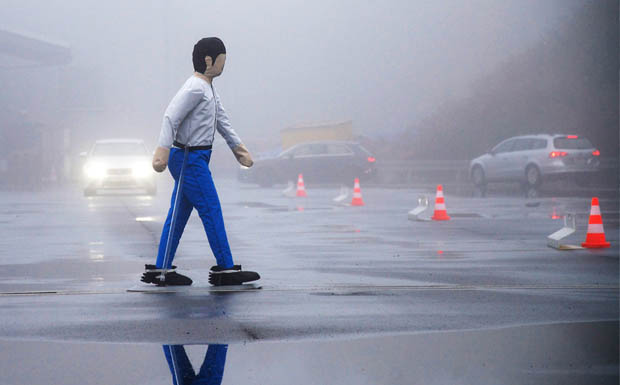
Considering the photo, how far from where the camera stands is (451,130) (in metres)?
55.3

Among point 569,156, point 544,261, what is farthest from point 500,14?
point 544,261

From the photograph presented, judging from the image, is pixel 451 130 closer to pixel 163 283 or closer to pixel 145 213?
pixel 145 213

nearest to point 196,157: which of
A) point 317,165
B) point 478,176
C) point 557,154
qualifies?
point 557,154

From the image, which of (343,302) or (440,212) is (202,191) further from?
(440,212)

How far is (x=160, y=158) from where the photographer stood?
9.02 metres

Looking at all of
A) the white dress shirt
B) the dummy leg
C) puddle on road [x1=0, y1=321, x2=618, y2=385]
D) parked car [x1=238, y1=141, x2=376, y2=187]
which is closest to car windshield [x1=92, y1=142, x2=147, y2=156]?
parked car [x1=238, y1=141, x2=376, y2=187]

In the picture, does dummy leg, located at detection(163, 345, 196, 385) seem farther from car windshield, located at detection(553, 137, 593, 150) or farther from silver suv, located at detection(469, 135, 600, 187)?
car windshield, located at detection(553, 137, 593, 150)

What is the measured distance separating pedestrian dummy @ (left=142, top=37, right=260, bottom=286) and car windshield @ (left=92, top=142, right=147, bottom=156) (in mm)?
21269

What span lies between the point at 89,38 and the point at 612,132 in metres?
59.5

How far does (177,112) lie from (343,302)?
1993 mm

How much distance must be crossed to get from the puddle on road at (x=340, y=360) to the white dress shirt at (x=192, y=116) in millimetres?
2433

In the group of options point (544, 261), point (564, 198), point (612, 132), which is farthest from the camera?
point (612, 132)

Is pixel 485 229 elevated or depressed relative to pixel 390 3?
depressed

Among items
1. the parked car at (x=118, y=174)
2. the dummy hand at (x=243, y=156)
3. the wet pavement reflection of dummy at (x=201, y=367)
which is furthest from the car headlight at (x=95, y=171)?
the wet pavement reflection of dummy at (x=201, y=367)
